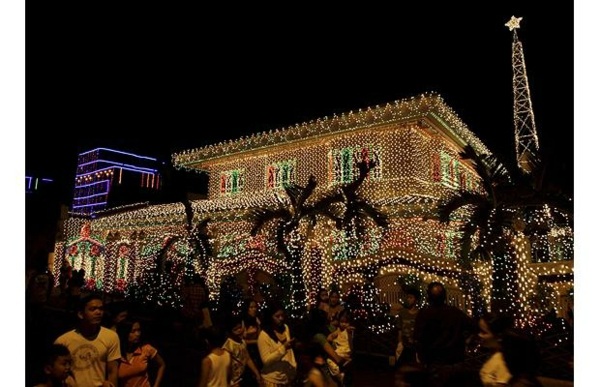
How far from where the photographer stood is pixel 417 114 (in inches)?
547

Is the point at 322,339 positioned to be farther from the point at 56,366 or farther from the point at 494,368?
the point at 56,366

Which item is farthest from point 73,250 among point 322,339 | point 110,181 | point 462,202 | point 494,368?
point 494,368

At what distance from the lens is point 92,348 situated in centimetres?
408

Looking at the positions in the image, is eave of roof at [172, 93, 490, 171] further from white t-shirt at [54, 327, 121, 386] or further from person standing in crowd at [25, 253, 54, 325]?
white t-shirt at [54, 327, 121, 386]

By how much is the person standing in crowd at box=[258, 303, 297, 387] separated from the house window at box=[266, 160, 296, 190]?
38.3ft

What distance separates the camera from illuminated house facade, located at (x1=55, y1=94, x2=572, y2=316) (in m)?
12.1

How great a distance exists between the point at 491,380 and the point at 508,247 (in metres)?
6.02

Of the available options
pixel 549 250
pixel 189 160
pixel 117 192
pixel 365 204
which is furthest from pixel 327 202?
pixel 117 192

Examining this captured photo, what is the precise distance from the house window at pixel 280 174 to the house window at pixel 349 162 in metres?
1.77

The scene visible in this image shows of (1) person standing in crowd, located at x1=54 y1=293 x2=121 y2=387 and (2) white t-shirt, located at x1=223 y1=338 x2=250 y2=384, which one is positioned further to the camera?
(2) white t-shirt, located at x1=223 y1=338 x2=250 y2=384

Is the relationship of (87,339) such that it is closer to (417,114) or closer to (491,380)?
(491,380)

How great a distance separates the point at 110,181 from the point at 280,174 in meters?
28.4

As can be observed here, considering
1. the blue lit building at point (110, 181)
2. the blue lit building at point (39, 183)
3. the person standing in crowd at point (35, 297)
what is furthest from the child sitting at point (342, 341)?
the blue lit building at point (39, 183)

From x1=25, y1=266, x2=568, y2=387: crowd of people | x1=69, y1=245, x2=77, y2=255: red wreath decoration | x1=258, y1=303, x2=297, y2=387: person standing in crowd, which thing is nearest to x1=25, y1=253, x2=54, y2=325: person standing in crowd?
x1=25, y1=266, x2=568, y2=387: crowd of people
